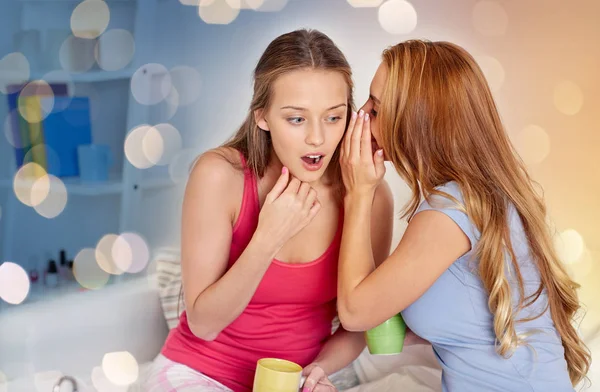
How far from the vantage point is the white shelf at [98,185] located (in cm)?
245

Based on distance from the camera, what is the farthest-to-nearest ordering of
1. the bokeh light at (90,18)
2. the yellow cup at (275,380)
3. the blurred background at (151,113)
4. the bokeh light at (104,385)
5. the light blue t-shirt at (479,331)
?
the bokeh light at (90,18)
the blurred background at (151,113)
the bokeh light at (104,385)
the light blue t-shirt at (479,331)
the yellow cup at (275,380)

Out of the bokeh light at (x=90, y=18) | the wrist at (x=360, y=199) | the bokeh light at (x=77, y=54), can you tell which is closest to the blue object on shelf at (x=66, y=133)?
the bokeh light at (x=77, y=54)

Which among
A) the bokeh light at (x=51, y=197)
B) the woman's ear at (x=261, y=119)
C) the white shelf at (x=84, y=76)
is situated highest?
the woman's ear at (x=261, y=119)

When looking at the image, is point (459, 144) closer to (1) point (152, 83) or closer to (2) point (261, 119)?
(2) point (261, 119)

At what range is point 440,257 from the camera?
1193 mm

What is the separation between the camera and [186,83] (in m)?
2.41

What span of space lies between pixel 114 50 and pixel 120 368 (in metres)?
1.09

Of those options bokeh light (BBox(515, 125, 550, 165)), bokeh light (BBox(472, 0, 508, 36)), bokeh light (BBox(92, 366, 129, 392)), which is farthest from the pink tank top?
bokeh light (BBox(472, 0, 508, 36))

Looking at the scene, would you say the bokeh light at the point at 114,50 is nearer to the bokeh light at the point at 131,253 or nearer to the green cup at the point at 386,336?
the bokeh light at the point at 131,253

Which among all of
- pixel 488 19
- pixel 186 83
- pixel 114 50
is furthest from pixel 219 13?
pixel 488 19

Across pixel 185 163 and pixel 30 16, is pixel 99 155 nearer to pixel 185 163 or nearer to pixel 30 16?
pixel 185 163

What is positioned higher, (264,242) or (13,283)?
(264,242)

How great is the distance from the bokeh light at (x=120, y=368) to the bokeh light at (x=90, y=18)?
1098mm

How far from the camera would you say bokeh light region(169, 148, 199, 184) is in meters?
2.42
